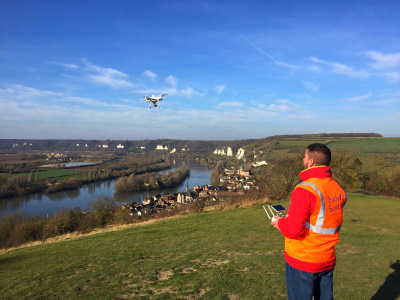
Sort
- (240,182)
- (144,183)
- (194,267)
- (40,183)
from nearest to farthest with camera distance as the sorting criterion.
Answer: (194,267) → (240,182) → (40,183) → (144,183)

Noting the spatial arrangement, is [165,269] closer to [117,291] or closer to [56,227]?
[117,291]

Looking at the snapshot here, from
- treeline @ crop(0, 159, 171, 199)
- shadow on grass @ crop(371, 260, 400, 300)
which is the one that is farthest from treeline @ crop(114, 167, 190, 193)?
shadow on grass @ crop(371, 260, 400, 300)

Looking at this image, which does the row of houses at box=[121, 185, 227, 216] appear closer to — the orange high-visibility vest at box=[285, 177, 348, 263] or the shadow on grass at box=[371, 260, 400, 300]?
the shadow on grass at box=[371, 260, 400, 300]

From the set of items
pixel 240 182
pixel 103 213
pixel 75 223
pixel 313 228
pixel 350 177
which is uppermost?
pixel 313 228

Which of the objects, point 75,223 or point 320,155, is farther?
point 75,223

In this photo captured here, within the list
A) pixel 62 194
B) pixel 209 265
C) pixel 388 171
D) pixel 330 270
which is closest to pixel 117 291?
pixel 209 265

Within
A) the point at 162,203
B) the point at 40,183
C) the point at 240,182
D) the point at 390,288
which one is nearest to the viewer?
the point at 390,288

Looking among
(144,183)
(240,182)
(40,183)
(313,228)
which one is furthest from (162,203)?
(40,183)

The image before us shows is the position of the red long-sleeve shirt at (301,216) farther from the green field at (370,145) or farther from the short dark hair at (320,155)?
the green field at (370,145)

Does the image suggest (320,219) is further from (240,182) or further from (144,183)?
(144,183)
